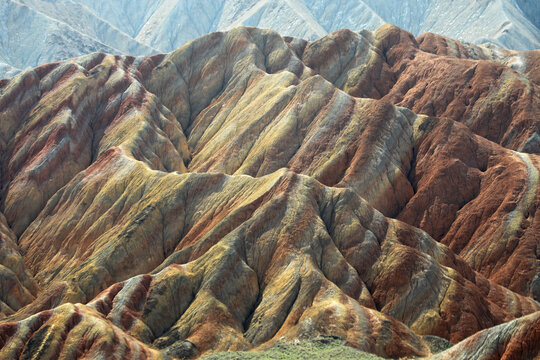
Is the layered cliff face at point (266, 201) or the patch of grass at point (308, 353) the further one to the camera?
the layered cliff face at point (266, 201)

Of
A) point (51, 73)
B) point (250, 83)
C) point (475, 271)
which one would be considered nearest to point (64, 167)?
point (51, 73)

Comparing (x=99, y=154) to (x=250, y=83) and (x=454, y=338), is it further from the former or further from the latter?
(x=454, y=338)

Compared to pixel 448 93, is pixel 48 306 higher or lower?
lower

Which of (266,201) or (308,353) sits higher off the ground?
(266,201)

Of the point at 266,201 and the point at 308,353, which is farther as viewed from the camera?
the point at 266,201
